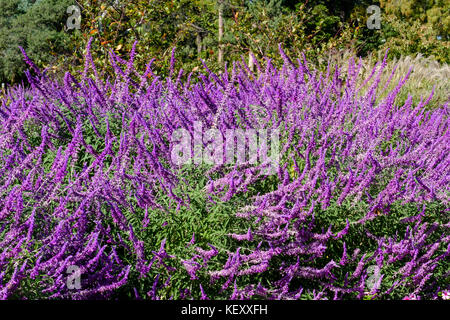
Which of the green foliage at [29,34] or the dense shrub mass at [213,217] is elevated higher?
the green foliage at [29,34]

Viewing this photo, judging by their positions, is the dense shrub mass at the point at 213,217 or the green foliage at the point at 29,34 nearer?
the dense shrub mass at the point at 213,217

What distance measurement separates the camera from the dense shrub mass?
2.33 m

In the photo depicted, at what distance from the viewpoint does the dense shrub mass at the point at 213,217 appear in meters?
2.33

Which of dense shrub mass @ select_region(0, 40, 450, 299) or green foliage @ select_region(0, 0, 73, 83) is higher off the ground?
green foliage @ select_region(0, 0, 73, 83)

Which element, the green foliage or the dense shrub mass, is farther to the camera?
the green foliage

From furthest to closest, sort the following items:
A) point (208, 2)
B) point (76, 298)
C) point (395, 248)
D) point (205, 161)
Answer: point (208, 2) → point (205, 161) → point (395, 248) → point (76, 298)

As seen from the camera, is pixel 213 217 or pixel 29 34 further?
pixel 29 34

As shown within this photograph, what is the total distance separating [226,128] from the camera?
3.12 meters

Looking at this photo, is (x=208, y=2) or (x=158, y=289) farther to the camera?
(x=208, y=2)

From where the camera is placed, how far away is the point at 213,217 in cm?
266

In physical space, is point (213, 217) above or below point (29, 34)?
below

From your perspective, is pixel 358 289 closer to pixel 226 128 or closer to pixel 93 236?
pixel 226 128
